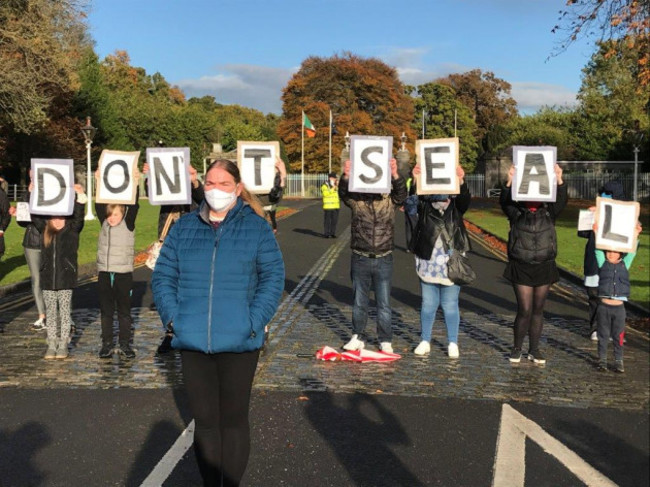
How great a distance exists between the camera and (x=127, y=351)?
842 cm

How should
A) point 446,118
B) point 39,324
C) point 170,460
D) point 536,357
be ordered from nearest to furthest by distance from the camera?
point 170,460, point 536,357, point 39,324, point 446,118

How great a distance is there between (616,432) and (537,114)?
87.0m

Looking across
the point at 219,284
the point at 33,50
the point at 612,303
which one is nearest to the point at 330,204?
the point at 33,50

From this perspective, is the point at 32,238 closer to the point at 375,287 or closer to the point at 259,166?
the point at 259,166

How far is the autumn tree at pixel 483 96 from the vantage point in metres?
109

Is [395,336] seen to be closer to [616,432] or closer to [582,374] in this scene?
[582,374]

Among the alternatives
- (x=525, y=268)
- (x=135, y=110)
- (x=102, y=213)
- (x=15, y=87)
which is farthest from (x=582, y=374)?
(x=135, y=110)

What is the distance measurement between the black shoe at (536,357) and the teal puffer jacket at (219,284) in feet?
15.4

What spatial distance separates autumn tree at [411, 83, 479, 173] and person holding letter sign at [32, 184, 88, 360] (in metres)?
92.0

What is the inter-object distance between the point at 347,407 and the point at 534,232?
287 centimetres

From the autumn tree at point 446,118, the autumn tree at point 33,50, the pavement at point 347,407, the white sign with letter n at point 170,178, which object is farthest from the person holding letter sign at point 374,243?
the autumn tree at point 446,118

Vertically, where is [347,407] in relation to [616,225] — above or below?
below

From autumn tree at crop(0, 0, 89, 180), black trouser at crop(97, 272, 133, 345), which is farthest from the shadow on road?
autumn tree at crop(0, 0, 89, 180)

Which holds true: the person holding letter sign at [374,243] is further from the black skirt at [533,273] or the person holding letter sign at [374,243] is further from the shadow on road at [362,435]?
the shadow on road at [362,435]
